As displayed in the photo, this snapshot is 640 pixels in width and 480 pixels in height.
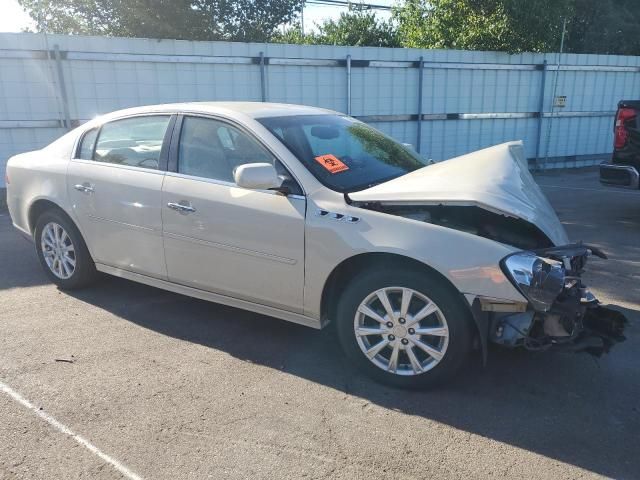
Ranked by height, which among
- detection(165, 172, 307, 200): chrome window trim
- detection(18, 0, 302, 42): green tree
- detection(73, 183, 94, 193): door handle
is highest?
detection(18, 0, 302, 42): green tree

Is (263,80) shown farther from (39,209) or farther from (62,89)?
(39,209)

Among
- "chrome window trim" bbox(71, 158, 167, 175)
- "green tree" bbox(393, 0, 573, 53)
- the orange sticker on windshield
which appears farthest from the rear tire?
"green tree" bbox(393, 0, 573, 53)

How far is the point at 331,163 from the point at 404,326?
1214 millimetres

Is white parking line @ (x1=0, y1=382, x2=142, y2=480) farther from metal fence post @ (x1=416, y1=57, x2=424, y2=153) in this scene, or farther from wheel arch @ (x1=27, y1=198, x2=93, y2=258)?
metal fence post @ (x1=416, y1=57, x2=424, y2=153)

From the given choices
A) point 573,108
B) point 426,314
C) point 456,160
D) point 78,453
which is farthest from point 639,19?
point 78,453

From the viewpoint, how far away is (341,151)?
158 inches

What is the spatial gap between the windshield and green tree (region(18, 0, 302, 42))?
17015 millimetres

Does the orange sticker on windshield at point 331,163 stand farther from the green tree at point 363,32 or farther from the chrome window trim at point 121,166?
the green tree at point 363,32

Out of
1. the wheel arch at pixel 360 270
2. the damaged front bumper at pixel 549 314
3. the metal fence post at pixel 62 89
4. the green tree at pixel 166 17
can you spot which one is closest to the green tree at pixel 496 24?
the metal fence post at pixel 62 89

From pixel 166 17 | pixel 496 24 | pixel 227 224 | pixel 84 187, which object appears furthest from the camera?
pixel 166 17

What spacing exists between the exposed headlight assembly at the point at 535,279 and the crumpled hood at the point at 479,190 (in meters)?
0.30

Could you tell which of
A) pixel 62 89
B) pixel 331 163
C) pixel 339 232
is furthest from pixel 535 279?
Result: pixel 62 89

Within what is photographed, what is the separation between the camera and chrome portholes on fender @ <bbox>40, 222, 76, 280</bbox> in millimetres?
4832

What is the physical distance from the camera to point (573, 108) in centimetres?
1342
